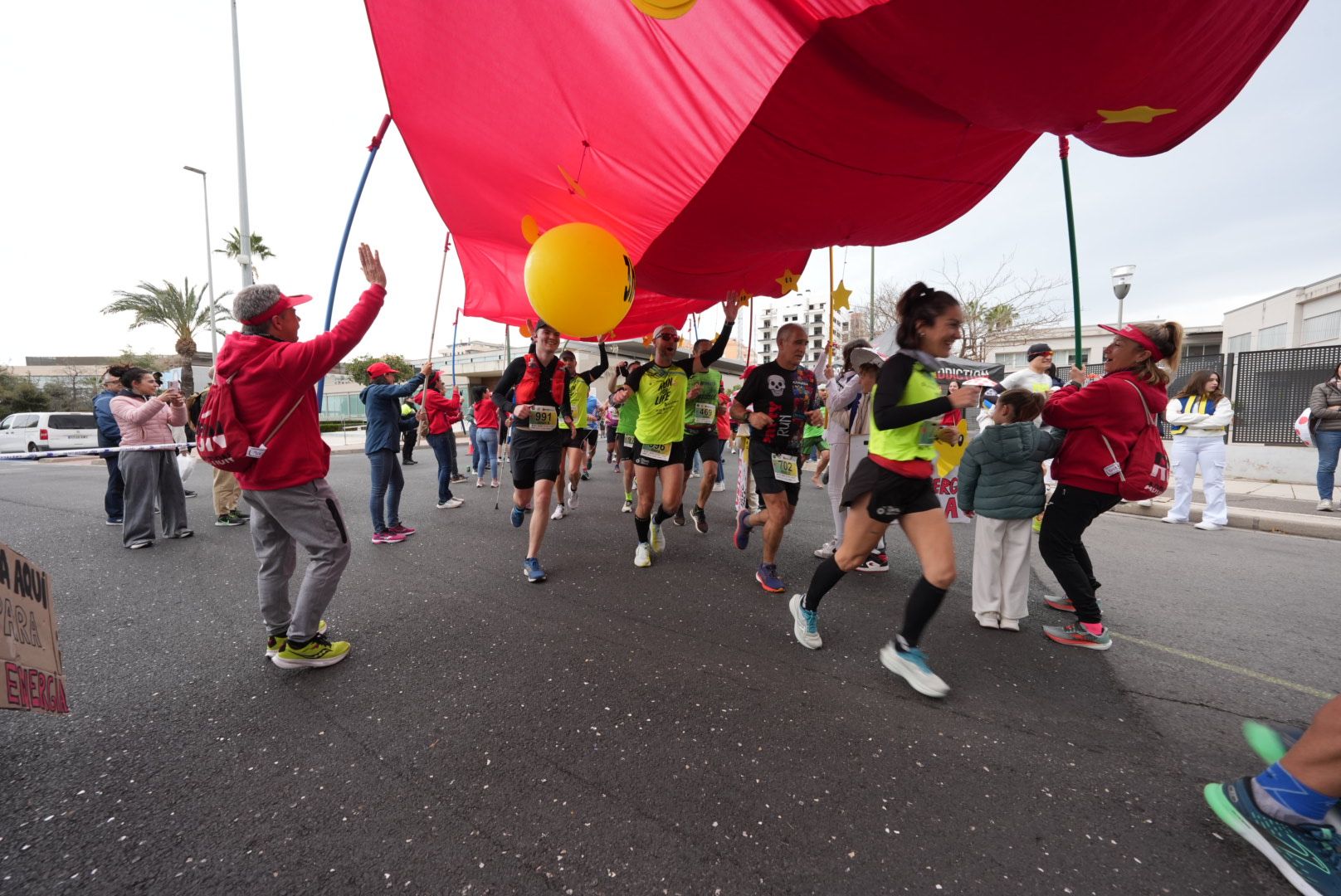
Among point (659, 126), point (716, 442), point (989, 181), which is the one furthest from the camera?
point (716, 442)

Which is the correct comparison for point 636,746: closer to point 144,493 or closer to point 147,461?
point 144,493

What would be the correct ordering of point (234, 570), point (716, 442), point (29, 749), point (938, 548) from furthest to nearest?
point (716, 442) < point (234, 570) < point (938, 548) < point (29, 749)

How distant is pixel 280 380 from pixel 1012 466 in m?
4.13

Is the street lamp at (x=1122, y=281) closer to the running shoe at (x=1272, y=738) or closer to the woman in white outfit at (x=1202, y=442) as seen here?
the woman in white outfit at (x=1202, y=442)

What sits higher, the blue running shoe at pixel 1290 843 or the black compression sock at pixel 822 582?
the black compression sock at pixel 822 582

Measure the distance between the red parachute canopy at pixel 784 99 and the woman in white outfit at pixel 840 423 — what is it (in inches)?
45.1

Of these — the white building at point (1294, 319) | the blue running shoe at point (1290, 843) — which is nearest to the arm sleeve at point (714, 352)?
the blue running shoe at point (1290, 843)

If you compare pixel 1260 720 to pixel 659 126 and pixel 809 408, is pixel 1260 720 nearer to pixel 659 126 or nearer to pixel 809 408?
pixel 809 408

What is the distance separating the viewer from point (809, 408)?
4.12 meters

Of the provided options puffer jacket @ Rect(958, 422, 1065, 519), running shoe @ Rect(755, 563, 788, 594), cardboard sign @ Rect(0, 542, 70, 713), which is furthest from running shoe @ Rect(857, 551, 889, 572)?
cardboard sign @ Rect(0, 542, 70, 713)

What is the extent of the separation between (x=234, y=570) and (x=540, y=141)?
4.33 meters

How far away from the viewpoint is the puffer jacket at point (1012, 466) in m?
3.27

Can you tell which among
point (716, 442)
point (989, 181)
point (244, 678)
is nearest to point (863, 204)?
point (989, 181)

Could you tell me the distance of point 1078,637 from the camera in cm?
318
